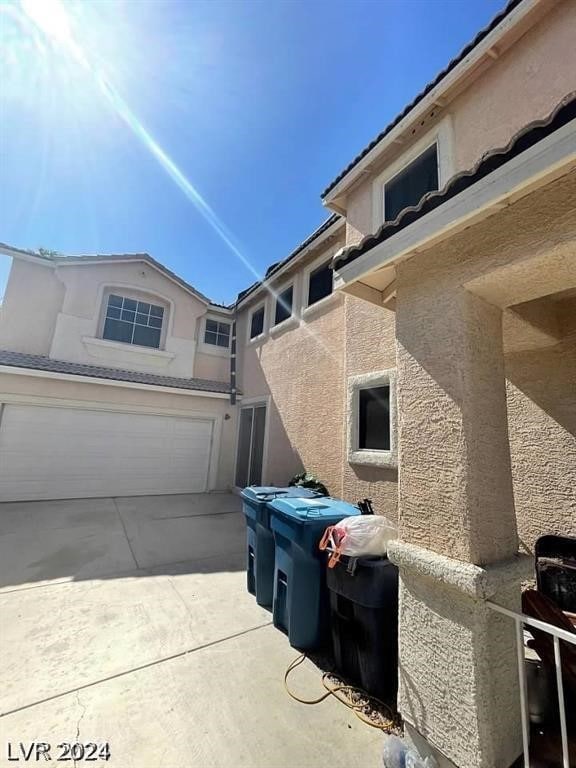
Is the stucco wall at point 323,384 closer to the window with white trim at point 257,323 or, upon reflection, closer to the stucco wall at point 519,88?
the window with white trim at point 257,323

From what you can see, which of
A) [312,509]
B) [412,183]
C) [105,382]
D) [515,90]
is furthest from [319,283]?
[105,382]

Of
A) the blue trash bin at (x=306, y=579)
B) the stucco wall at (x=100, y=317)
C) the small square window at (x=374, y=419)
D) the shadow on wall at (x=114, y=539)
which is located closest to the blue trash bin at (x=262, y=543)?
the blue trash bin at (x=306, y=579)

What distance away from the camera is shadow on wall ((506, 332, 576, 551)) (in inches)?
148

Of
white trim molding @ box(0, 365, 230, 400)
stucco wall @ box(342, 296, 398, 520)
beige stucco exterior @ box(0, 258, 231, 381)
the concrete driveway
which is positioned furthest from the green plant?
beige stucco exterior @ box(0, 258, 231, 381)

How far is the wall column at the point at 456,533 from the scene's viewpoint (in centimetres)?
196

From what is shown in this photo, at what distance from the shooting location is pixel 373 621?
2.80 metres

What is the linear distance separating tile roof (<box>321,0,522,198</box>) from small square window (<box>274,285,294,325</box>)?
3.42 m

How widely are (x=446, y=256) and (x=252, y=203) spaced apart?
870cm

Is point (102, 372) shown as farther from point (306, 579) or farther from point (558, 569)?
point (558, 569)

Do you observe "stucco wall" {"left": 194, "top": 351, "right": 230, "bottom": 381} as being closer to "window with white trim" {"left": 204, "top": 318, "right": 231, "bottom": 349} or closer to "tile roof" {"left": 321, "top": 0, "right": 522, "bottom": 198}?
"window with white trim" {"left": 204, "top": 318, "right": 231, "bottom": 349}

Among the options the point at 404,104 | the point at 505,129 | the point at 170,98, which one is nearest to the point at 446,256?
the point at 505,129

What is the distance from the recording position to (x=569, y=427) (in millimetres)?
3756

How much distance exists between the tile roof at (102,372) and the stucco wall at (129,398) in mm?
375

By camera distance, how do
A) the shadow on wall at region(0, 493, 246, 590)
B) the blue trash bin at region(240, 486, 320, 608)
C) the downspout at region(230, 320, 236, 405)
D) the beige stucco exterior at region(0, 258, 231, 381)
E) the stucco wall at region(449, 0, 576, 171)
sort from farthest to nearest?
the downspout at region(230, 320, 236, 405) < the beige stucco exterior at region(0, 258, 231, 381) < the shadow on wall at region(0, 493, 246, 590) < the blue trash bin at region(240, 486, 320, 608) < the stucco wall at region(449, 0, 576, 171)
